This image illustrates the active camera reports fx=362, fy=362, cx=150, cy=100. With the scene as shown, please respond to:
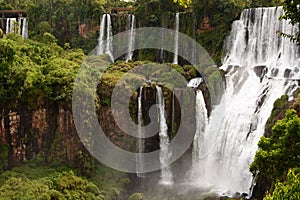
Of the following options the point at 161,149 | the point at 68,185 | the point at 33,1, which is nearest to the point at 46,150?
the point at 68,185

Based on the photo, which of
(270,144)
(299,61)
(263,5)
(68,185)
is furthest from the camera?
(263,5)

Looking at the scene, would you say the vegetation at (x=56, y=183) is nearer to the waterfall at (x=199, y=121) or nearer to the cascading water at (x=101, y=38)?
the waterfall at (x=199, y=121)

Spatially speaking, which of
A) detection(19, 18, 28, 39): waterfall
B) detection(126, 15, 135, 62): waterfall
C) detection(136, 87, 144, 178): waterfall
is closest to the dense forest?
detection(136, 87, 144, 178): waterfall

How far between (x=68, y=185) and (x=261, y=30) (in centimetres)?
1187

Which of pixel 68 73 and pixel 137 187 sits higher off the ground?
pixel 68 73

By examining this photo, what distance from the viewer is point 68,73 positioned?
1546 centimetres

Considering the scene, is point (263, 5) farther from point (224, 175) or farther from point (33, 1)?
point (33, 1)

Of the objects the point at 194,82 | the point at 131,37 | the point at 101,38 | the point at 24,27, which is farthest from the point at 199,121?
the point at 24,27

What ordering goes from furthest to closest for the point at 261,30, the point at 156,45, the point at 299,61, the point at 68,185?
1. the point at 156,45
2. the point at 261,30
3. the point at 299,61
4. the point at 68,185

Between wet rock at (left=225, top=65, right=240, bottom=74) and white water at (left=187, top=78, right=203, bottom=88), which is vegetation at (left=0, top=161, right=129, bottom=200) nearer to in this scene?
white water at (left=187, top=78, right=203, bottom=88)

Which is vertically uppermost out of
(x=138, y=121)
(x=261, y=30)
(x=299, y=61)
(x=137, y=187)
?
(x=261, y=30)

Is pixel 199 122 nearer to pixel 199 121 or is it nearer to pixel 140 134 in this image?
pixel 199 121

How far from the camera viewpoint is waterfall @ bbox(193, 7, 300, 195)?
1428 cm

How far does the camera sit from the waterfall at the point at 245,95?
562 inches
